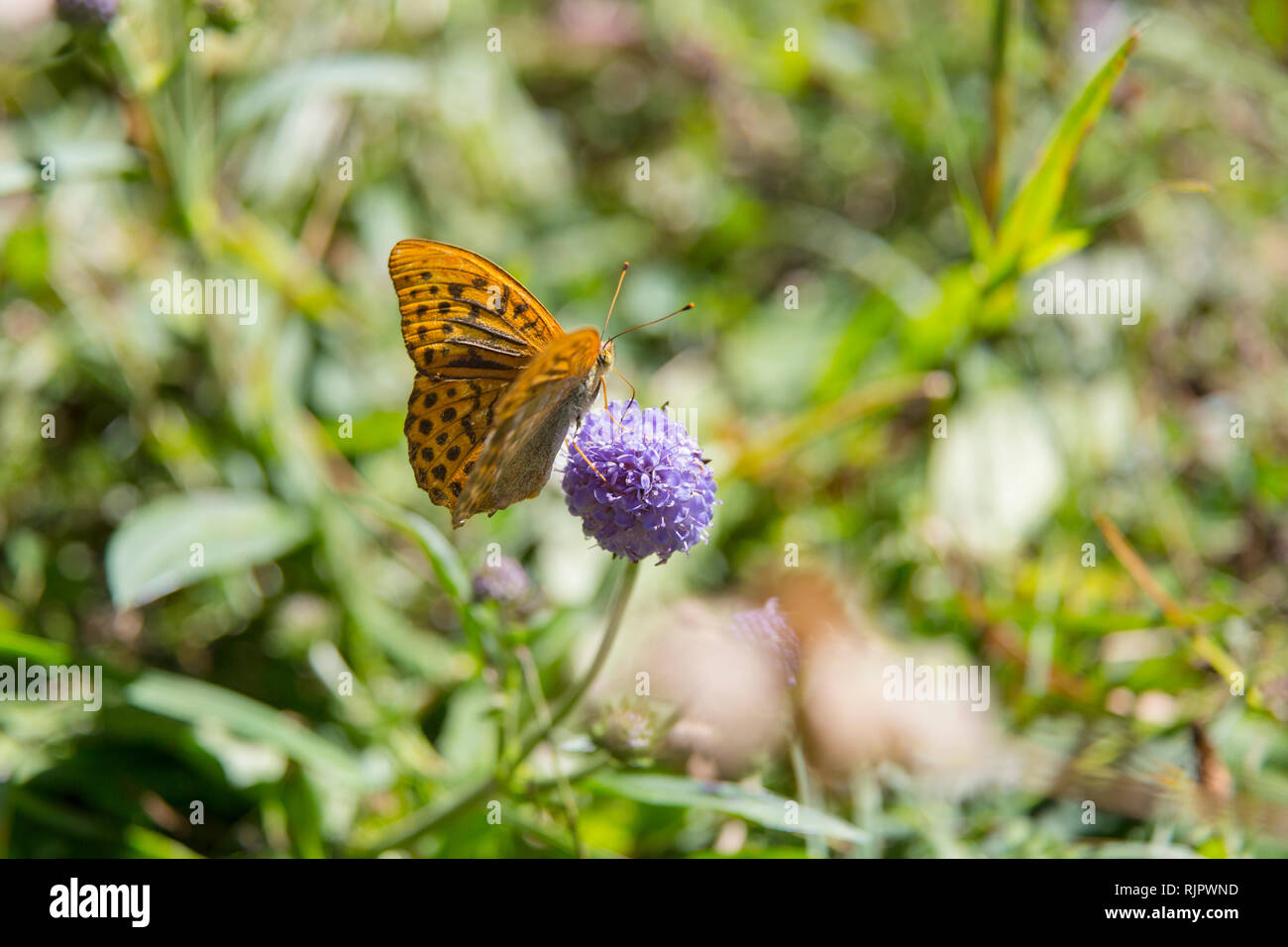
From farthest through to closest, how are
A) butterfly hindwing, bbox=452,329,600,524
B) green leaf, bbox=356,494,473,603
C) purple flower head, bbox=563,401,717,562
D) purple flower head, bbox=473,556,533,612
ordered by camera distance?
purple flower head, bbox=473,556,533,612 → green leaf, bbox=356,494,473,603 → purple flower head, bbox=563,401,717,562 → butterfly hindwing, bbox=452,329,600,524

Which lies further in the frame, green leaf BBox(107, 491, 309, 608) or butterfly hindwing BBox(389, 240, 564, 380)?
green leaf BBox(107, 491, 309, 608)

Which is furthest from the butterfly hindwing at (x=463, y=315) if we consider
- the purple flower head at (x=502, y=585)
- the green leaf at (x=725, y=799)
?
the green leaf at (x=725, y=799)

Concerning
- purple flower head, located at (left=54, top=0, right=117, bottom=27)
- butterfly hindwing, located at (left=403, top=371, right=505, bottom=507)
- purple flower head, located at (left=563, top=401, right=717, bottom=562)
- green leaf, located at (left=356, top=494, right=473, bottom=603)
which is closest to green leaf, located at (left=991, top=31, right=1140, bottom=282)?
purple flower head, located at (left=563, top=401, right=717, bottom=562)

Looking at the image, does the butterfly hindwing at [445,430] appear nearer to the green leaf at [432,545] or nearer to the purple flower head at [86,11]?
the green leaf at [432,545]

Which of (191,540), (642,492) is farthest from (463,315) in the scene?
(191,540)

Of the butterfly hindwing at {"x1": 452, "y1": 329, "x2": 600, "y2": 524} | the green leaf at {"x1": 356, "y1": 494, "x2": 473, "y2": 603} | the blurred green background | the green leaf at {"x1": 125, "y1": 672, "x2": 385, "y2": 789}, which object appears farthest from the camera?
the blurred green background

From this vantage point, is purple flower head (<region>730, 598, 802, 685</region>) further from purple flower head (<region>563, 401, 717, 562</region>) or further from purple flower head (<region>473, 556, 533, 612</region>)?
purple flower head (<region>473, 556, 533, 612</region>)

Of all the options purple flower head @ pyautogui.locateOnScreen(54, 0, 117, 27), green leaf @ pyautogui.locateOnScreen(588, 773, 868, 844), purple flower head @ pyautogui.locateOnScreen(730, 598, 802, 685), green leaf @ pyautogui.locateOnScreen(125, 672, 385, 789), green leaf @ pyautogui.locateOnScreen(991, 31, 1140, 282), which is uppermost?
purple flower head @ pyautogui.locateOnScreen(54, 0, 117, 27)
